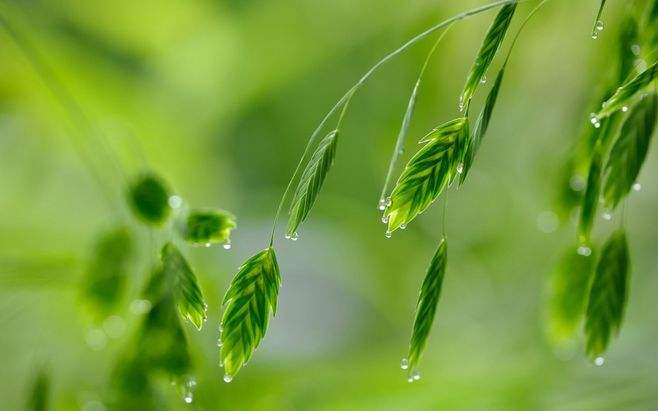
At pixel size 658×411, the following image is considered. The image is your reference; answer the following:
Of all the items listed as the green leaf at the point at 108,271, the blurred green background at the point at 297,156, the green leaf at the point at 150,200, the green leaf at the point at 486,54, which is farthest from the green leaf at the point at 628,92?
the blurred green background at the point at 297,156

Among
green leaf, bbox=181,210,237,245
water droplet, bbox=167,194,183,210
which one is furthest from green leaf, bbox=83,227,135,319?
green leaf, bbox=181,210,237,245

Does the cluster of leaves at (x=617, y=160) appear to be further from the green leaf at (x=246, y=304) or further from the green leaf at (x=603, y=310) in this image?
the green leaf at (x=246, y=304)

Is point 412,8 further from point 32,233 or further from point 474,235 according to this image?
point 32,233

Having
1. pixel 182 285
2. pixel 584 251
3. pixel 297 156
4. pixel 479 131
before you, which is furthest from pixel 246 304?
pixel 297 156

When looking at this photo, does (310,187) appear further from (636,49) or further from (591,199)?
(636,49)

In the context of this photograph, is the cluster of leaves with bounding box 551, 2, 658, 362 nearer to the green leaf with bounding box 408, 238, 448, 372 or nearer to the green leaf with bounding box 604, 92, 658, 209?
the green leaf with bounding box 604, 92, 658, 209

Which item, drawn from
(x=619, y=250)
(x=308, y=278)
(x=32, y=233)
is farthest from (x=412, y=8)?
(x=619, y=250)
